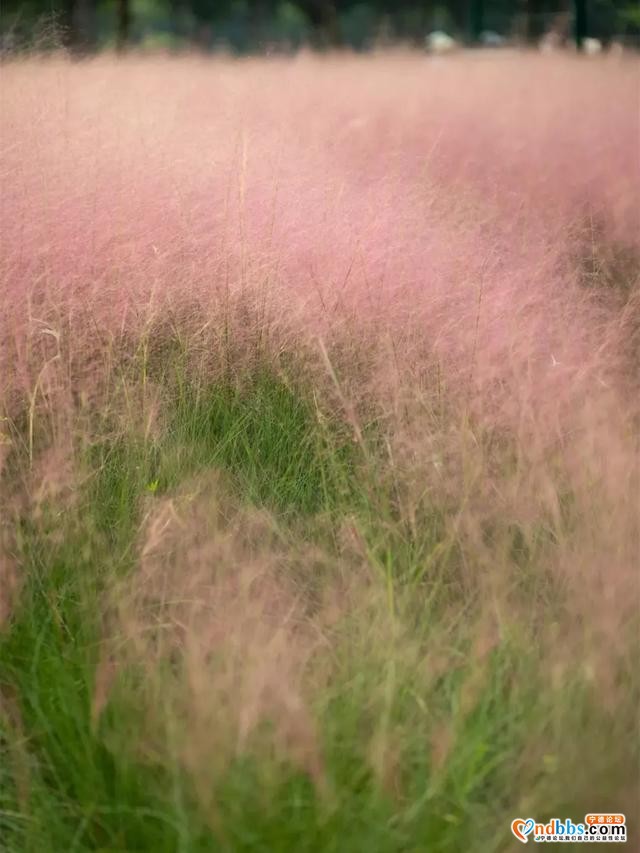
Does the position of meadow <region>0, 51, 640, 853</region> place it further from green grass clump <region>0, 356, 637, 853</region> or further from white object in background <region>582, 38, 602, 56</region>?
white object in background <region>582, 38, 602, 56</region>

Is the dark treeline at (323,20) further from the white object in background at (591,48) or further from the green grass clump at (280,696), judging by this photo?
the green grass clump at (280,696)

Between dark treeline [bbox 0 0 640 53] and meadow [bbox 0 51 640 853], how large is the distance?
35.0ft

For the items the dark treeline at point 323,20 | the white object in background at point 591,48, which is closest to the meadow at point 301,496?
the white object in background at point 591,48

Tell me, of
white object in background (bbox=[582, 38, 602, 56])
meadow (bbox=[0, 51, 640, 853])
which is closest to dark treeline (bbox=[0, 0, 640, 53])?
white object in background (bbox=[582, 38, 602, 56])

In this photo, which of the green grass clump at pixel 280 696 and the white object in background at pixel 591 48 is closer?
the green grass clump at pixel 280 696

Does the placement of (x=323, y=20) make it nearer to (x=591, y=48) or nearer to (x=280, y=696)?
(x=591, y=48)

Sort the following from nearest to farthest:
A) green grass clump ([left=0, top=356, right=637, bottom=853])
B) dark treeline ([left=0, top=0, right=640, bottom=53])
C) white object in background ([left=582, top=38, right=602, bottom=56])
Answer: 1. green grass clump ([left=0, top=356, right=637, bottom=853])
2. white object in background ([left=582, top=38, right=602, bottom=56])
3. dark treeline ([left=0, top=0, right=640, bottom=53])

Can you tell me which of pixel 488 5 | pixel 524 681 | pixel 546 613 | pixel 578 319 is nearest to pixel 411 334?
pixel 578 319

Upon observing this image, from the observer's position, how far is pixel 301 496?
6.90ft

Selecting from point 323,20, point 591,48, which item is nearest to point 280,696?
point 591,48

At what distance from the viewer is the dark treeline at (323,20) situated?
54.5 feet

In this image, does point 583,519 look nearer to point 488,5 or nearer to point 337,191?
point 337,191

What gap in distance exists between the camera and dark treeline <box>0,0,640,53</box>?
16609mm

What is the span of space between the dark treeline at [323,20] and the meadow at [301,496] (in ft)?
35.0
